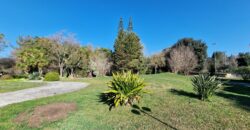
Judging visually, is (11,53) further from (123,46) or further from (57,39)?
(123,46)

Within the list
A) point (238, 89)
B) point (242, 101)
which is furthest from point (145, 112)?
point (238, 89)

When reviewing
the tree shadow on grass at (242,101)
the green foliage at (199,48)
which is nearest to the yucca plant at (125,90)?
the tree shadow on grass at (242,101)

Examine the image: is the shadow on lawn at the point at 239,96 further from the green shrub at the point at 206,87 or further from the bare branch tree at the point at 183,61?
the bare branch tree at the point at 183,61

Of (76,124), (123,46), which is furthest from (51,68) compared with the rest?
(76,124)

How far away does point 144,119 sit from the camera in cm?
587

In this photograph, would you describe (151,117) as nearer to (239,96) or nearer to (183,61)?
(239,96)

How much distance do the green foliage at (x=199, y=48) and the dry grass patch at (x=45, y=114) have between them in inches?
1518

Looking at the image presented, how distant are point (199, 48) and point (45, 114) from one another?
135 ft

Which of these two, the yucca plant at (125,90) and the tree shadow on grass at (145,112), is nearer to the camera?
the tree shadow on grass at (145,112)

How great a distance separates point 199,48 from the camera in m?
41.3

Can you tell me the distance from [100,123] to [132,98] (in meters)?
2.22

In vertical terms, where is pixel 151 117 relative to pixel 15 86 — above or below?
below

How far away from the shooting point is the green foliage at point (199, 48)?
1610 inches

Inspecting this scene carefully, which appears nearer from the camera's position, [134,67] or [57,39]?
[57,39]
